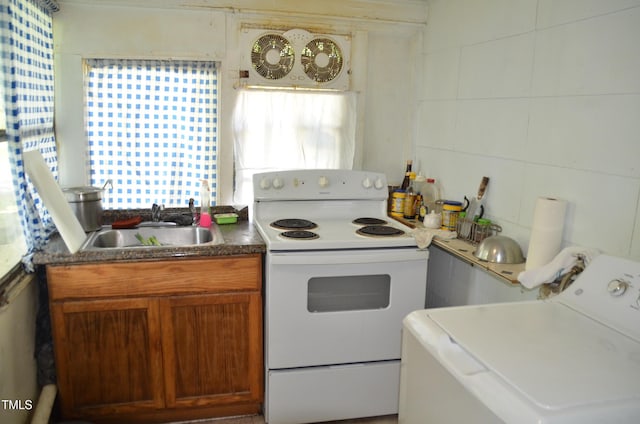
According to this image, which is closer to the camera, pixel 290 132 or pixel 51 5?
pixel 51 5

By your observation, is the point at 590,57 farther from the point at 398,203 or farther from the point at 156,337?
the point at 156,337

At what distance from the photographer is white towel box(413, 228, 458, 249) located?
2273mm

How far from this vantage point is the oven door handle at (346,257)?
7.00 feet

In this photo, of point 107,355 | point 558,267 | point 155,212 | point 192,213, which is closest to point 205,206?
point 192,213

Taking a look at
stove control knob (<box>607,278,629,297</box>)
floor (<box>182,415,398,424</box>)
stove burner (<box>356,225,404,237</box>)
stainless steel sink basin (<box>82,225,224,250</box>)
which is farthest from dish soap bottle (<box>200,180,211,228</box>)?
stove control knob (<box>607,278,629,297</box>)

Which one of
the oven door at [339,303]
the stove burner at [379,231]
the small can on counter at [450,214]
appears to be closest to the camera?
the oven door at [339,303]

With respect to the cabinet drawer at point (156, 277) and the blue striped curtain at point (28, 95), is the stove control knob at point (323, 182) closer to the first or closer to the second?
the cabinet drawer at point (156, 277)

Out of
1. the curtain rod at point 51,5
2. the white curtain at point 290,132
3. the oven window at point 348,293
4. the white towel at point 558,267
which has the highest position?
the curtain rod at point 51,5

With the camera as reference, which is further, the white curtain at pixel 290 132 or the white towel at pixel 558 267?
the white curtain at pixel 290 132

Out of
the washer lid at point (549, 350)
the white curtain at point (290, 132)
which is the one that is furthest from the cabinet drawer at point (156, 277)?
the washer lid at point (549, 350)

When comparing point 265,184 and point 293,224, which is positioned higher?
point 265,184

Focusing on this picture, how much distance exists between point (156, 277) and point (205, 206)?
566mm

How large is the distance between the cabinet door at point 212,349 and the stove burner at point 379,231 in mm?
577

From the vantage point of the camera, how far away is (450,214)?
2461 millimetres
